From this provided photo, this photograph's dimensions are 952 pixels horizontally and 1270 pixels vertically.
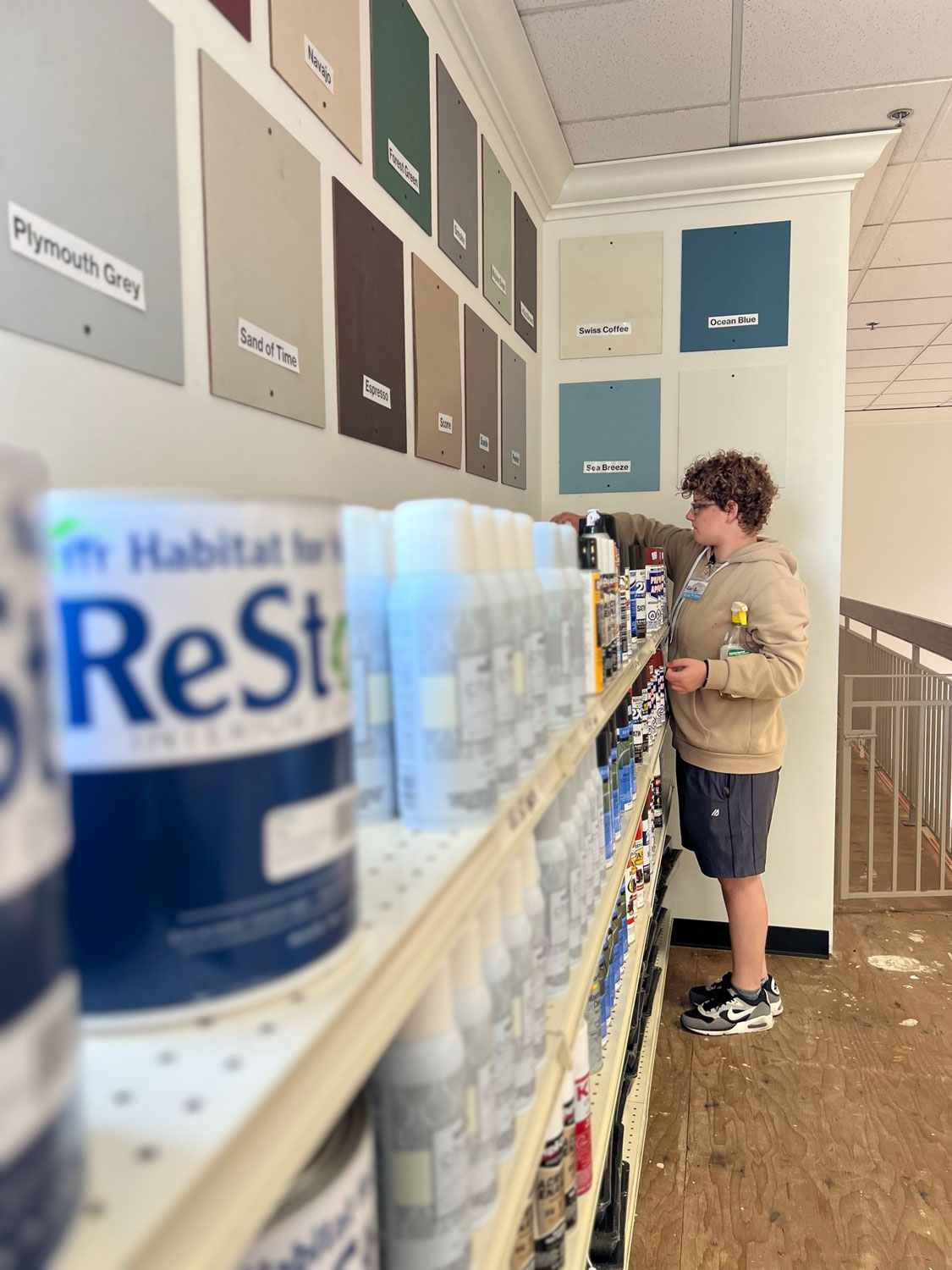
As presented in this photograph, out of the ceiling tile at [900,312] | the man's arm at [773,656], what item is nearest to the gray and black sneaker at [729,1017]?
the man's arm at [773,656]

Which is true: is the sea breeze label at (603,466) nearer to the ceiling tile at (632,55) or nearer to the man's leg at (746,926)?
the ceiling tile at (632,55)

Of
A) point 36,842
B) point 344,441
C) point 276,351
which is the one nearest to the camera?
point 36,842

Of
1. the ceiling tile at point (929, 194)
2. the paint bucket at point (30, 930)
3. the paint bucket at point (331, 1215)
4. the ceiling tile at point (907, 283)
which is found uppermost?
the ceiling tile at point (907, 283)

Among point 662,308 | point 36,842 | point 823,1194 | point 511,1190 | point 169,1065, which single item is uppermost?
point 662,308

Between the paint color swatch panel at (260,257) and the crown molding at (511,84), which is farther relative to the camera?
the crown molding at (511,84)

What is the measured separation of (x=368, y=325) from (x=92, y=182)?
0.75 metres

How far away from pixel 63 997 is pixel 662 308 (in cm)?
341

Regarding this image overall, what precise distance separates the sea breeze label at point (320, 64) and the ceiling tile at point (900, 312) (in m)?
4.64

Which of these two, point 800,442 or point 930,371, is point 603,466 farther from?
point 930,371

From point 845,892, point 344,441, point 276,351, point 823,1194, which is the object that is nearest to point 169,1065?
point 276,351

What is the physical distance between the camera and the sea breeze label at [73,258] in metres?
0.78

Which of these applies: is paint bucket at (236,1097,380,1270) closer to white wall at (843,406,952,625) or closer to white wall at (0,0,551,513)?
white wall at (0,0,551,513)

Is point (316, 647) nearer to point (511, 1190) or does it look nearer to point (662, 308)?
point (511, 1190)

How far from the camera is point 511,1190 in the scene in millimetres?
742
